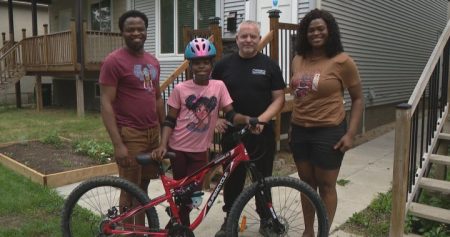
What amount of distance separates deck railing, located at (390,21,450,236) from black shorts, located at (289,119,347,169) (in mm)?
545

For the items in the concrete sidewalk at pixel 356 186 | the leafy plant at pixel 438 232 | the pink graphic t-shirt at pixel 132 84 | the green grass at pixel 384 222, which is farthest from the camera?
the concrete sidewalk at pixel 356 186

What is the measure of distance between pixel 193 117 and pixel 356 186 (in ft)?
9.69

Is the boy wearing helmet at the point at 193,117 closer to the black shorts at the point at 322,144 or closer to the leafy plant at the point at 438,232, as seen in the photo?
the black shorts at the point at 322,144

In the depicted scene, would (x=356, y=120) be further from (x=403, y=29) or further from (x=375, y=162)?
(x=403, y=29)

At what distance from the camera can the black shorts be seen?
2.95 meters

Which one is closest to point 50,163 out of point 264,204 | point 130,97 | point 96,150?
point 96,150

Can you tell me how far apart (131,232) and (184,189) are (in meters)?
0.45

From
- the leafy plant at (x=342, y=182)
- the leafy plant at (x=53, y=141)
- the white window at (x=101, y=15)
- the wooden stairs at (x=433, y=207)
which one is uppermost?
the white window at (x=101, y=15)

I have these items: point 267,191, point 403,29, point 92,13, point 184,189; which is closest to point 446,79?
point 267,191

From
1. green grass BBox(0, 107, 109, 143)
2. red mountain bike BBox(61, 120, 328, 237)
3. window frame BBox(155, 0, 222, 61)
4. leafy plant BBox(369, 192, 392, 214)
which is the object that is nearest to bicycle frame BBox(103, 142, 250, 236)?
red mountain bike BBox(61, 120, 328, 237)

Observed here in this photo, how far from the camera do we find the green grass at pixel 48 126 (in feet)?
28.6

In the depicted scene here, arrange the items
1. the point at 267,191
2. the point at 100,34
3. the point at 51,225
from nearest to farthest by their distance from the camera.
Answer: the point at 267,191 → the point at 51,225 → the point at 100,34

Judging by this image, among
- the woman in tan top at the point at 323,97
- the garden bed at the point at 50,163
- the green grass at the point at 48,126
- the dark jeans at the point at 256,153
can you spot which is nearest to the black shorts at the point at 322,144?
the woman in tan top at the point at 323,97

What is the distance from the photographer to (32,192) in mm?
Answer: 4906
